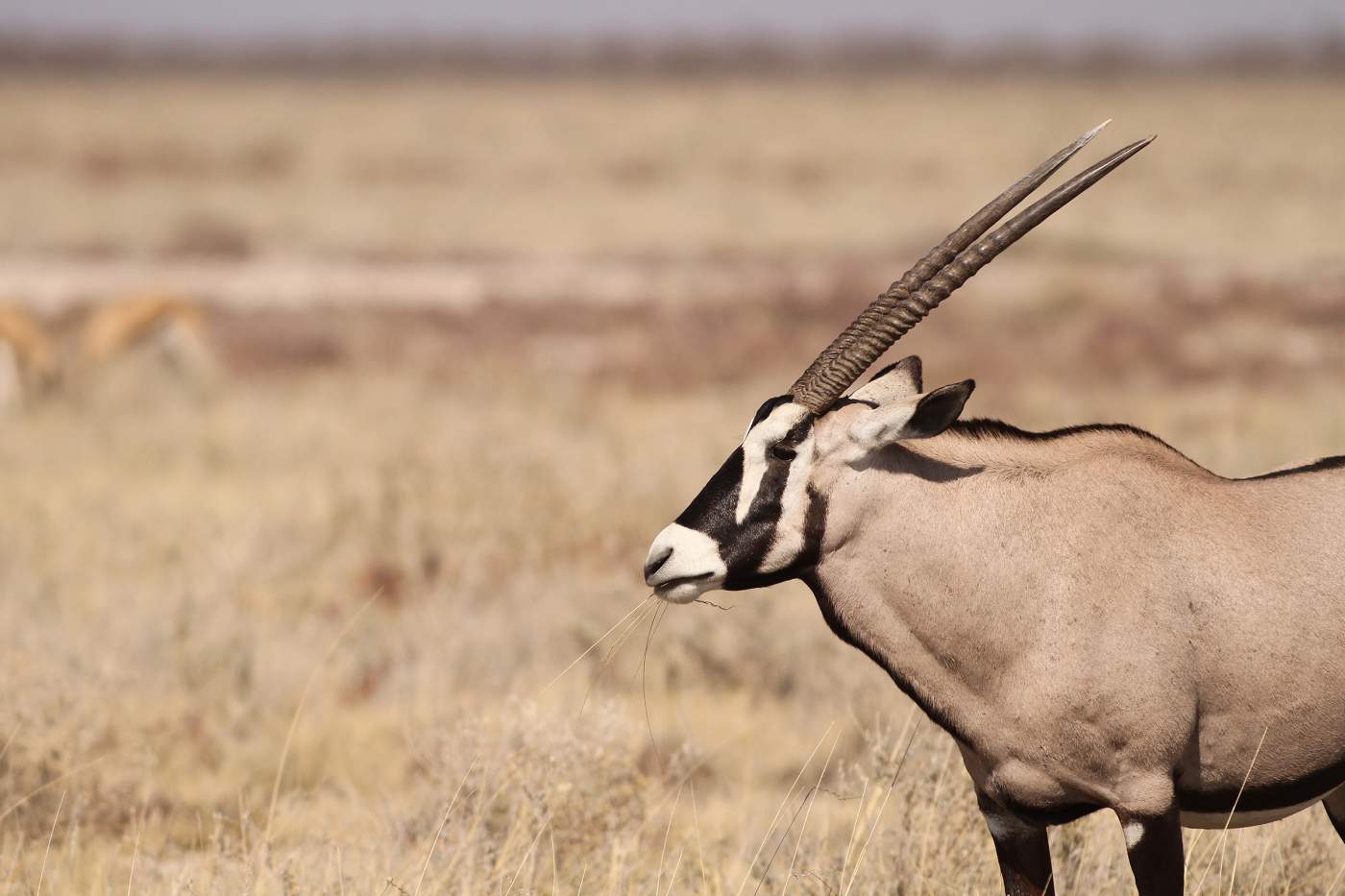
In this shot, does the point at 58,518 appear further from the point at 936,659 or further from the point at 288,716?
the point at 936,659

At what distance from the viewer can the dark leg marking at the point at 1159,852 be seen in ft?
10.2

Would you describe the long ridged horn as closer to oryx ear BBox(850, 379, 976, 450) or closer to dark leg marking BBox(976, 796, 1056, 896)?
oryx ear BBox(850, 379, 976, 450)

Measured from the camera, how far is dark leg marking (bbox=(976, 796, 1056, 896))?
3.35 m

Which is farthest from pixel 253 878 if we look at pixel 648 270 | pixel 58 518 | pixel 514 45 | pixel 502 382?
pixel 514 45

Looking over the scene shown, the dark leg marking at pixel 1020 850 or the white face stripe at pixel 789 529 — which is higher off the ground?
the white face stripe at pixel 789 529

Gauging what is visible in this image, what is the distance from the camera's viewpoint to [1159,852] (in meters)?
3.10

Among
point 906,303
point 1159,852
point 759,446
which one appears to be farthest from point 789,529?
point 1159,852

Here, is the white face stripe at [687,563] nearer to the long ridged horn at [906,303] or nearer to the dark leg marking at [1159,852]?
the long ridged horn at [906,303]

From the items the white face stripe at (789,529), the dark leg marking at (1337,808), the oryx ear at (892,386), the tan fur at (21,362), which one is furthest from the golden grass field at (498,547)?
the oryx ear at (892,386)

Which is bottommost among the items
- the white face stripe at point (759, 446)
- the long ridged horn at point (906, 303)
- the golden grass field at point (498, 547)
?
the golden grass field at point (498, 547)

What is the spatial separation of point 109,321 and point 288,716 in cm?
877

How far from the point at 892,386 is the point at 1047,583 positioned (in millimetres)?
614

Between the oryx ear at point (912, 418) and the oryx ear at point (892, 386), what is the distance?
223 mm

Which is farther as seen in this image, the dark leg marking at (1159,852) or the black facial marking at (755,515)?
the black facial marking at (755,515)
